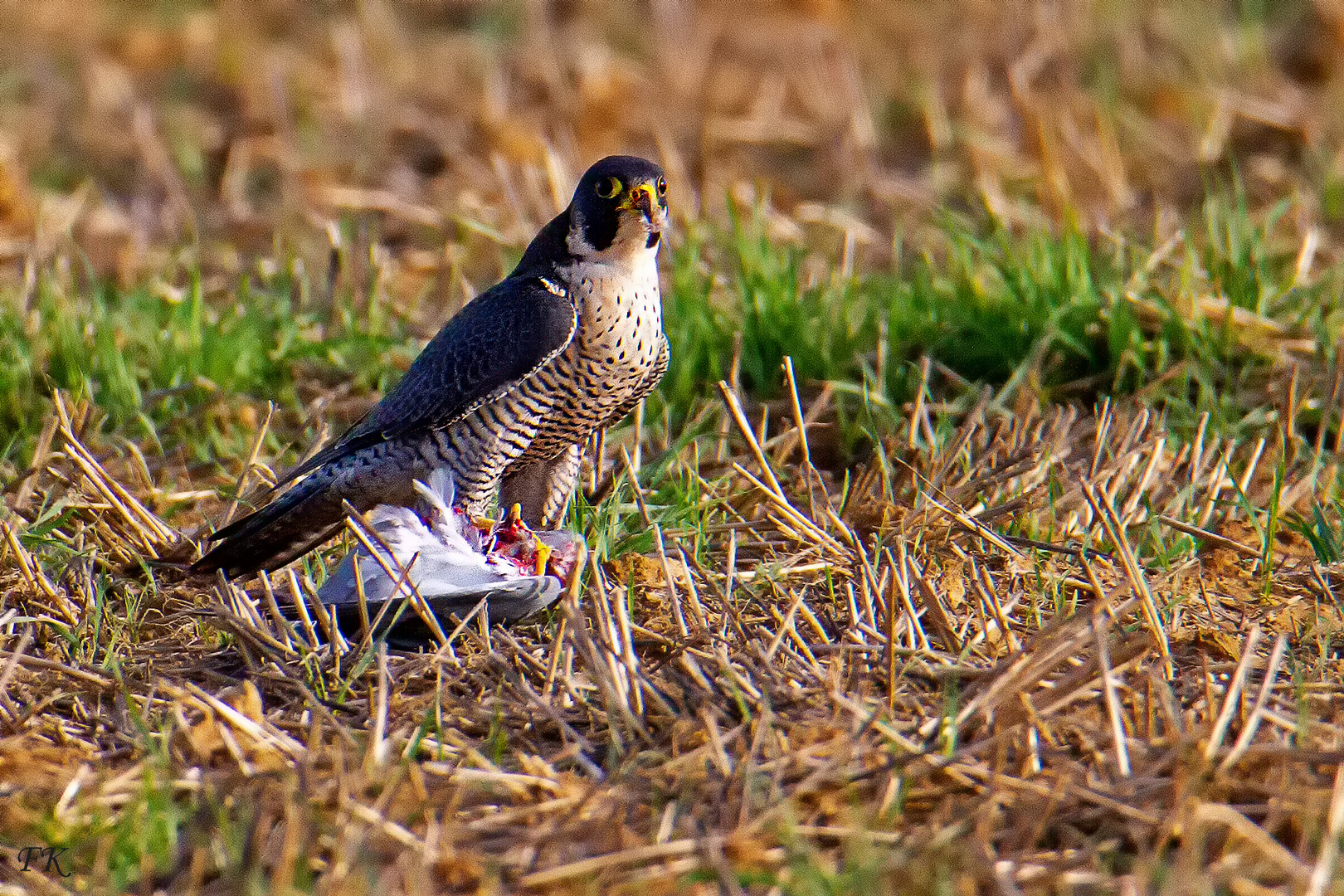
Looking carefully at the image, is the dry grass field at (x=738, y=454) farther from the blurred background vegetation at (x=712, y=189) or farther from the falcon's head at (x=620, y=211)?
the falcon's head at (x=620, y=211)

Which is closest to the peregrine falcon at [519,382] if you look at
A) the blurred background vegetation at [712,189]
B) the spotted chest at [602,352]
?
the spotted chest at [602,352]

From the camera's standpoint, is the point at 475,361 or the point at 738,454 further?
the point at 738,454

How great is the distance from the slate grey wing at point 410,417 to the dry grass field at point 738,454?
130 mm

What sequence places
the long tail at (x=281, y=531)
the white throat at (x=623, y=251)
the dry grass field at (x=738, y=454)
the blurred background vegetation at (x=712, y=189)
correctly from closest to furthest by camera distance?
the dry grass field at (x=738, y=454), the long tail at (x=281, y=531), the white throat at (x=623, y=251), the blurred background vegetation at (x=712, y=189)

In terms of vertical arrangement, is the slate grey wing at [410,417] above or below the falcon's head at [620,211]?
below

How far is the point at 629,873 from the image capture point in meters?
2.39

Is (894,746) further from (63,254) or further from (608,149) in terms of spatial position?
(608,149)

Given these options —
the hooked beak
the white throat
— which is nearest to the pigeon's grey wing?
the white throat

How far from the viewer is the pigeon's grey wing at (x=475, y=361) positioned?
3680 millimetres

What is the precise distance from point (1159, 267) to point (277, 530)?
3.05m

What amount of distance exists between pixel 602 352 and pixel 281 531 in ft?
2.85

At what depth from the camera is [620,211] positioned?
373 cm

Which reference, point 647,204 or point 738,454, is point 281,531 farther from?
point 738,454

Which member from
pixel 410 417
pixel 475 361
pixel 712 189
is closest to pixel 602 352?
pixel 475 361
